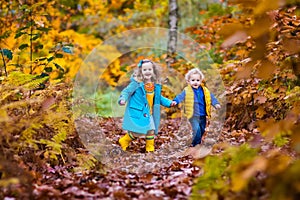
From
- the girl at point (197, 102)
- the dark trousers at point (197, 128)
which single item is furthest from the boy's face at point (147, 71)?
the dark trousers at point (197, 128)

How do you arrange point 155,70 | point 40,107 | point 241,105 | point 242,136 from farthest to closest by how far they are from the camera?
point 241,105 → point 155,70 → point 242,136 → point 40,107

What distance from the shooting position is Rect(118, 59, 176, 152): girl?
17.9 ft

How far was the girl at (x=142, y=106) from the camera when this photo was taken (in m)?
5.46

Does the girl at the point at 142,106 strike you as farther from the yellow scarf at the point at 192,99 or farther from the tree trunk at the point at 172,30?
the tree trunk at the point at 172,30

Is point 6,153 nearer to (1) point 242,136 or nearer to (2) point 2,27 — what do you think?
(1) point 242,136

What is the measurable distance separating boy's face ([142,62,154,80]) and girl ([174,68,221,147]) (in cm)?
46

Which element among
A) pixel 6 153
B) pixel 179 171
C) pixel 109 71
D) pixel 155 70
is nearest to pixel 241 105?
pixel 155 70

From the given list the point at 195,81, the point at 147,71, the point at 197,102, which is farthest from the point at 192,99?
the point at 147,71

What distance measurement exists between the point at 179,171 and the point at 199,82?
6.09 feet

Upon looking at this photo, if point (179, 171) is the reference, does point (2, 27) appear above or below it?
above

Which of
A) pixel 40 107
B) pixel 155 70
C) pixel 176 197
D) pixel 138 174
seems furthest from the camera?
pixel 155 70

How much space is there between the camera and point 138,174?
4.24 metres

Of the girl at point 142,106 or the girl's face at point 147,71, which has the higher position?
the girl's face at point 147,71

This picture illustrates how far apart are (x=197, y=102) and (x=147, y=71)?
771 mm
